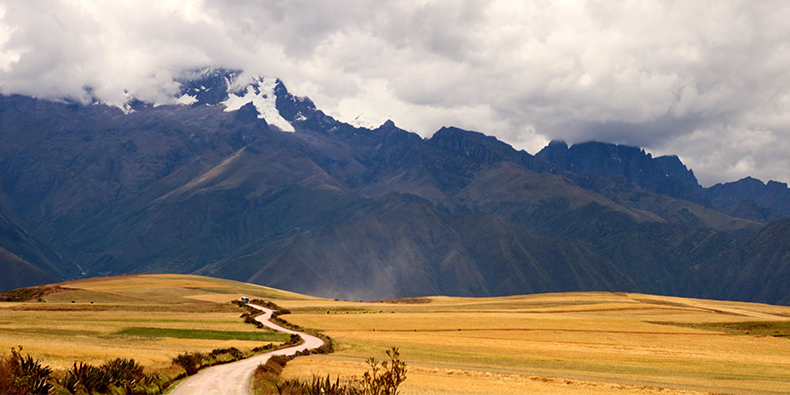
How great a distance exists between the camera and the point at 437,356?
54812 mm

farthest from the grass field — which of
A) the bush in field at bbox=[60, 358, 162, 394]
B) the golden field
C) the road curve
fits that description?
the bush in field at bbox=[60, 358, 162, 394]

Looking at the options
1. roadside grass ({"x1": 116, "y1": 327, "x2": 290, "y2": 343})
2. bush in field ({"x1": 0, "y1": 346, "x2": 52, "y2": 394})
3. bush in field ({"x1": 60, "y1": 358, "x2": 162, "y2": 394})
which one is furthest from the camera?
roadside grass ({"x1": 116, "y1": 327, "x2": 290, "y2": 343})

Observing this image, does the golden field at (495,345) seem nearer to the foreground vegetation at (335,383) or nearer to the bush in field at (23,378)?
the foreground vegetation at (335,383)

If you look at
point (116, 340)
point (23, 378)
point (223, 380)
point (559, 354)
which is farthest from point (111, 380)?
point (559, 354)

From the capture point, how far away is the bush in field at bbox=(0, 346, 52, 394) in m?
25.2

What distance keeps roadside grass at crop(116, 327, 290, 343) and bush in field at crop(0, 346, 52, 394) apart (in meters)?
38.1

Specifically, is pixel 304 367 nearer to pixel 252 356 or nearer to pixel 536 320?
pixel 252 356

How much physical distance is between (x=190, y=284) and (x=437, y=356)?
13592cm

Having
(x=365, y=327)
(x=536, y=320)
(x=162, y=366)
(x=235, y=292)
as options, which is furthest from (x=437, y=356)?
(x=235, y=292)

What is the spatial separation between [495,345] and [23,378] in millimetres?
47538

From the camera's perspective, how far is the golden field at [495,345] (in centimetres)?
3925

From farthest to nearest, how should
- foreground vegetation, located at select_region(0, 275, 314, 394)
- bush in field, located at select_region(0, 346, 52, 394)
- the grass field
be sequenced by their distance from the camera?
the grass field
foreground vegetation, located at select_region(0, 275, 314, 394)
bush in field, located at select_region(0, 346, 52, 394)

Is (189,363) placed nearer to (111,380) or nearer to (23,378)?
(111,380)

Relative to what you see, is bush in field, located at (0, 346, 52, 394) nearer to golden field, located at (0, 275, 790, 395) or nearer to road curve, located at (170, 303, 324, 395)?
road curve, located at (170, 303, 324, 395)
